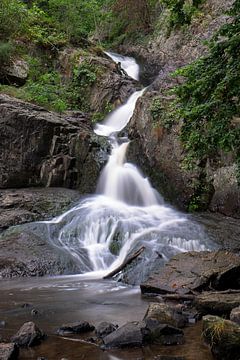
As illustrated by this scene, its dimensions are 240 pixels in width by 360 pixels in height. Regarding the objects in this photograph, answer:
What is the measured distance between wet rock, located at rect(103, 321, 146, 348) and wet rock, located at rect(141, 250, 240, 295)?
2517 mm

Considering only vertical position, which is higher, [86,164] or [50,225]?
[86,164]

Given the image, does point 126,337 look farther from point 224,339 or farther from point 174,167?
point 174,167

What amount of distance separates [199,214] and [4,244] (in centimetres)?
604

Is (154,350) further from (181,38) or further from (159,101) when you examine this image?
(181,38)

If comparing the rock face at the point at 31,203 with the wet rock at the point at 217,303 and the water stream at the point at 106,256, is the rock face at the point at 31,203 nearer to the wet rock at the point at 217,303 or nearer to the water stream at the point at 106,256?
the water stream at the point at 106,256

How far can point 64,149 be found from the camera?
51.4 ft

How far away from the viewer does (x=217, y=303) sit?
5906 mm

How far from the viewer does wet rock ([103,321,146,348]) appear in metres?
4.89

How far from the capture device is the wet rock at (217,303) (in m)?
5.84

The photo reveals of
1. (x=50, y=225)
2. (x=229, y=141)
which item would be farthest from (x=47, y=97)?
(x=229, y=141)

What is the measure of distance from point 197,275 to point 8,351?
4385mm

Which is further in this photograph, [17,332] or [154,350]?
[17,332]

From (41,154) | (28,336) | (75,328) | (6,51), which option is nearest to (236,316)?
(75,328)

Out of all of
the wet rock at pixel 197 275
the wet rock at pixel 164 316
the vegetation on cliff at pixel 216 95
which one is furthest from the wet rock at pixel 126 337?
the vegetation on cliff at pixel 216 95
